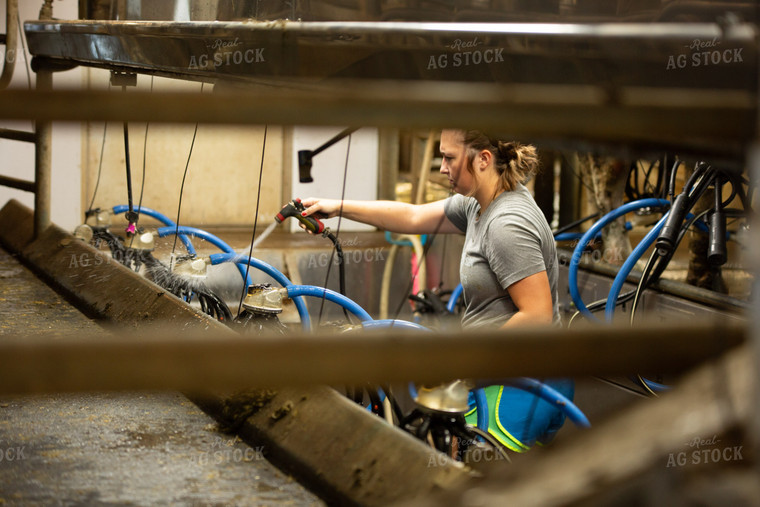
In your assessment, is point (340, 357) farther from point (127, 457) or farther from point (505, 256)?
point (505, 256)

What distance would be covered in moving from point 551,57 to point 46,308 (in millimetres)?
1890

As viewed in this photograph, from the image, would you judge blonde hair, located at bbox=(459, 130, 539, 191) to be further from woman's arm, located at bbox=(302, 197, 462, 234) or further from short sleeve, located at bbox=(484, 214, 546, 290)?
woman's arm, located at bbox=(302, 197, 462, 234)

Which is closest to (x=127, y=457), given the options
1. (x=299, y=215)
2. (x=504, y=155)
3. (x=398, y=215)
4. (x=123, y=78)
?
(x=299, y=215)

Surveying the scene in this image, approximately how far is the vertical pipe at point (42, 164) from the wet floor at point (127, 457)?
5.99 feet

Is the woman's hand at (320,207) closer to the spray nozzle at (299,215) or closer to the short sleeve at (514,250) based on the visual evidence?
the spray nozzle at (299,215)

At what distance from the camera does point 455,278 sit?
643 centimetres

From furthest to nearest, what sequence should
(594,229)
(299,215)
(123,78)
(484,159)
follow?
(594,229) → (123,78) → (299,215) → (484,159)

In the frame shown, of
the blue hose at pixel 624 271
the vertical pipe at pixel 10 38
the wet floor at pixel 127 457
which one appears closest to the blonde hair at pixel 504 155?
the blue hose at pixel 624 271

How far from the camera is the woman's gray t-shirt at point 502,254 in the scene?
2201mm

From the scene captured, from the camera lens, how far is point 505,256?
221 centimetres

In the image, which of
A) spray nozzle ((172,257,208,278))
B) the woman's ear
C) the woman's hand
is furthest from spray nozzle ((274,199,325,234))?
the woman's ear

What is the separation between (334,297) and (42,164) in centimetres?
175

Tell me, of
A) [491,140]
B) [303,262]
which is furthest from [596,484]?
[303,262]

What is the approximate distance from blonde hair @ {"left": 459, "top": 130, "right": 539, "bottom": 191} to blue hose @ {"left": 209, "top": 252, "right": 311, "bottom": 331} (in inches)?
27.4
